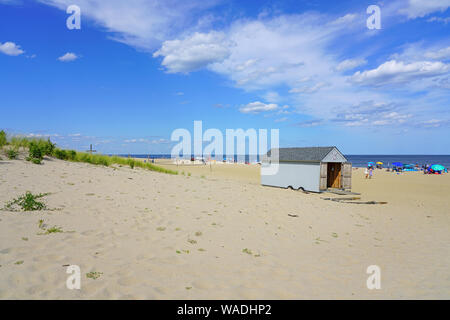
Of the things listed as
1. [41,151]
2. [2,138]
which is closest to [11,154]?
[41,151]

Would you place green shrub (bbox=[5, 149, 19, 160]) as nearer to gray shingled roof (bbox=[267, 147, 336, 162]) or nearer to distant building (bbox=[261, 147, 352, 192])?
distant building (bbox=[261, 147, 352, 192])

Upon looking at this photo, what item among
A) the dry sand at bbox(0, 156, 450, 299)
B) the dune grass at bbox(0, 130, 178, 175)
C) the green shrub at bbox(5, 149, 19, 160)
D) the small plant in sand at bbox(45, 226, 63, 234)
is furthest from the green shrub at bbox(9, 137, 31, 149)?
the small plant in sand at bbox(45, 226, 63, 234)

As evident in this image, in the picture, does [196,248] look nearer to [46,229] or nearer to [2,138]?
[46,229]

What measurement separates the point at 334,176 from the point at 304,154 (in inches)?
182

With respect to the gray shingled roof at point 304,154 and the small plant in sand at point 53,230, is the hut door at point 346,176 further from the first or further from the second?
the small plant in sand at point 53,230

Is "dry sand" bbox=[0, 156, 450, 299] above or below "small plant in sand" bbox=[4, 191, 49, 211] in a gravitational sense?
below

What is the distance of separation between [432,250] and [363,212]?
5.63 metres

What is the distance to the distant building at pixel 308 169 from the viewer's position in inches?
752

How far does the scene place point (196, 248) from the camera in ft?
20.3

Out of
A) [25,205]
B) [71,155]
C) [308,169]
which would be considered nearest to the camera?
[25,205]

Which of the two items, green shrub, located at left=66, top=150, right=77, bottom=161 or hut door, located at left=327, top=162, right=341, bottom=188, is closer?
green shrub, located at left=66, top=150, right=77, bottom=161

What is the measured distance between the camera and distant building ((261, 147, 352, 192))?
19094mm

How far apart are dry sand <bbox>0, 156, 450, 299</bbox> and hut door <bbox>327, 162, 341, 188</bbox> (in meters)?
10.6

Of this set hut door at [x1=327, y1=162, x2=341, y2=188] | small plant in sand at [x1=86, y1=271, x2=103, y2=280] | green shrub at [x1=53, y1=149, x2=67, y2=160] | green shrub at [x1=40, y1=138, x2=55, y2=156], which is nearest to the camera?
small plant in sand at [x1=86, y1=271, x2=103, y2=280]
